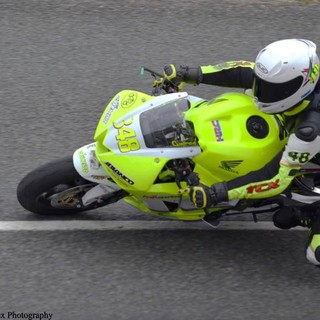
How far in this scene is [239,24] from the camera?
318 inches

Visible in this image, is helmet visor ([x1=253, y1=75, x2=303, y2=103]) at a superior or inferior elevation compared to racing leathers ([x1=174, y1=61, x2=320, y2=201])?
superior

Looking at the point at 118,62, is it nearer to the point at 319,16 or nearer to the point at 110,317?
the point at 319,16

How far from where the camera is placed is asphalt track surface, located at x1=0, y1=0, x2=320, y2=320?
16.6 ft

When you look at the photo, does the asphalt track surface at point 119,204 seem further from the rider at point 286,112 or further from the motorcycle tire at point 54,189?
the rider at point 286,112

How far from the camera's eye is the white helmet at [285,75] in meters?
4.84

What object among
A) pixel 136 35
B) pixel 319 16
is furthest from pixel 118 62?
pixel 319 16

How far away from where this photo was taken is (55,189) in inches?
216

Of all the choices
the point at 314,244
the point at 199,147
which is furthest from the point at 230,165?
the point at 314,244

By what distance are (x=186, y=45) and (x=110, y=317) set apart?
344 cm

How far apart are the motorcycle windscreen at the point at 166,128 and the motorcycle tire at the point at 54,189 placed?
0.53 metres

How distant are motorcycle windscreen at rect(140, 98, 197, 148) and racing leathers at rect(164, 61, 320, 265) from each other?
0.32 m

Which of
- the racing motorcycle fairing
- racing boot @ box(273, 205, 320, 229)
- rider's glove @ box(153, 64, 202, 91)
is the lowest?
racing boot @ box(273, 205, 320, 229)

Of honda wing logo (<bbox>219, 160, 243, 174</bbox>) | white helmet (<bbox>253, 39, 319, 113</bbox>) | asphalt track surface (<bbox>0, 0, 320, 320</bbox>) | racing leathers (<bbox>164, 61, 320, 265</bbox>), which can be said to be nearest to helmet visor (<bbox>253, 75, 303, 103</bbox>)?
white helmet (<bbox>253, 39, 319, 113</bbox>)

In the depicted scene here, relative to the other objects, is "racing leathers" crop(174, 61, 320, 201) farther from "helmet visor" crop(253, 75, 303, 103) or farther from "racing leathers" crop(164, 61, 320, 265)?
"helmet visor" crop(253, 75, 303, 103)
